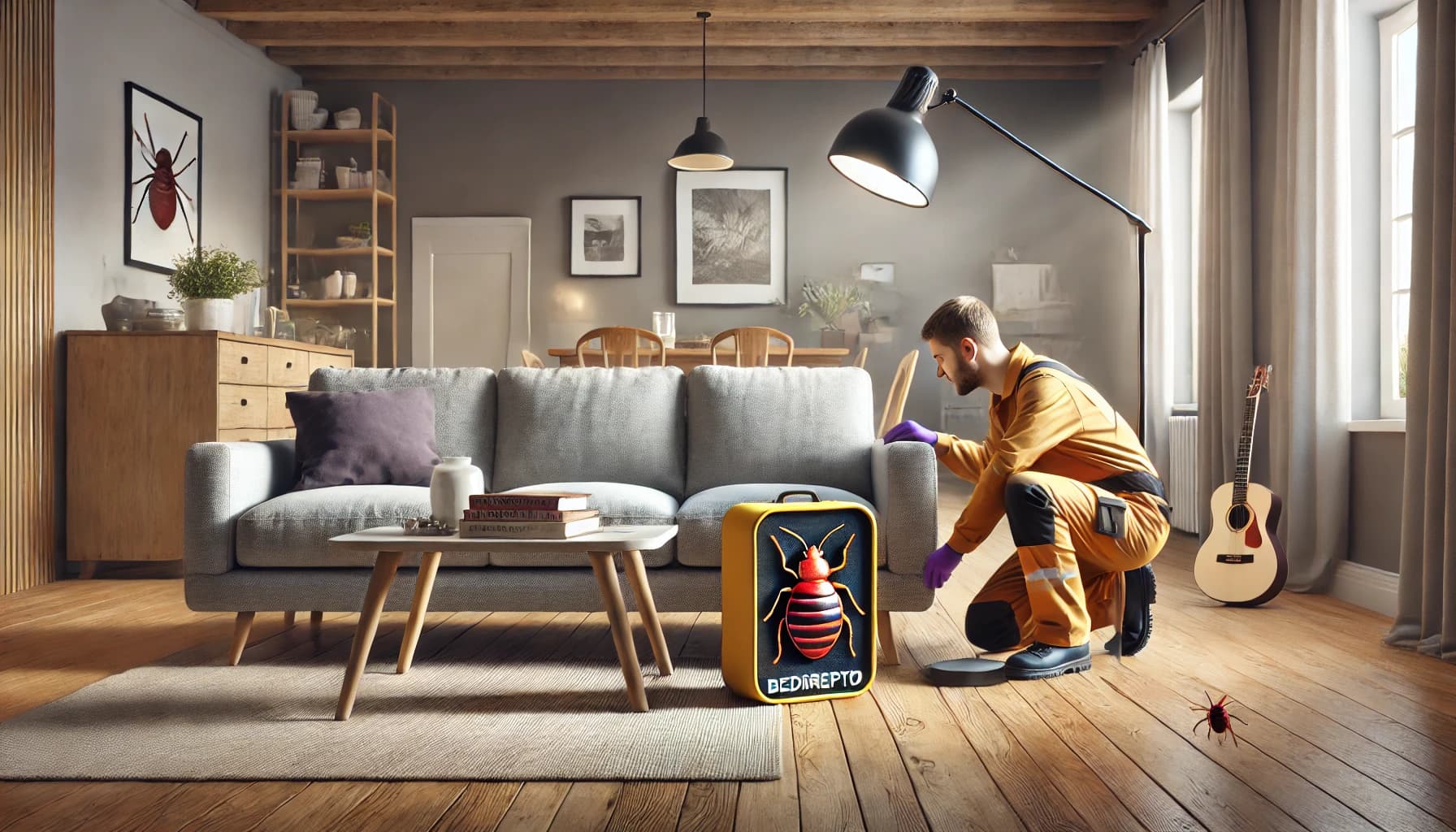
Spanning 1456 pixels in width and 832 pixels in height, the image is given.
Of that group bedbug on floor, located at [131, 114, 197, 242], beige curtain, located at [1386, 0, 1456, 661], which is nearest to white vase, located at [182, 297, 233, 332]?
bedbug on floor, located at [131, 114, 197, 242]

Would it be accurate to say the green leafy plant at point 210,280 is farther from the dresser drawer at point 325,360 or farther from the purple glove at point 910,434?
the purple glove at point 910,434

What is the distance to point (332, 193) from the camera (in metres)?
6.41

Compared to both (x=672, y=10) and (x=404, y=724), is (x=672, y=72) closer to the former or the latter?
(x=672, y=10)

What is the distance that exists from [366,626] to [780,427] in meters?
1.36

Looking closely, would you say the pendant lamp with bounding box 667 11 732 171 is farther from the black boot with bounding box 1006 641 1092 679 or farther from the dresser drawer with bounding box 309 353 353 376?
the black boot with bounding box 1006 641 1092 679

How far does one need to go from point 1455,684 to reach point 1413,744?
23.6 inches

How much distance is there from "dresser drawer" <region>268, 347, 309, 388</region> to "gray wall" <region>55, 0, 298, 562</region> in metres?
0.24

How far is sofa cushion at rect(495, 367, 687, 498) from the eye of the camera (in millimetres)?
3031

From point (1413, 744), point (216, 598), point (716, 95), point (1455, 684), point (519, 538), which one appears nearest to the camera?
point (1413, 744)

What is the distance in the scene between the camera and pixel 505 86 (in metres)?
6.77

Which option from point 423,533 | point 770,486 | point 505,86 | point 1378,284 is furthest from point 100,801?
point 505,86

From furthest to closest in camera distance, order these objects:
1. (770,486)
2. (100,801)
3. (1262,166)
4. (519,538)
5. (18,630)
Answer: (1262,166) → (18,630) → (770,486) → (519,538) → (100,801)

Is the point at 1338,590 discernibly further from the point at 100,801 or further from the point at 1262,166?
the point at 100,801

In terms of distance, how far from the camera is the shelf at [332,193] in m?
6.38
